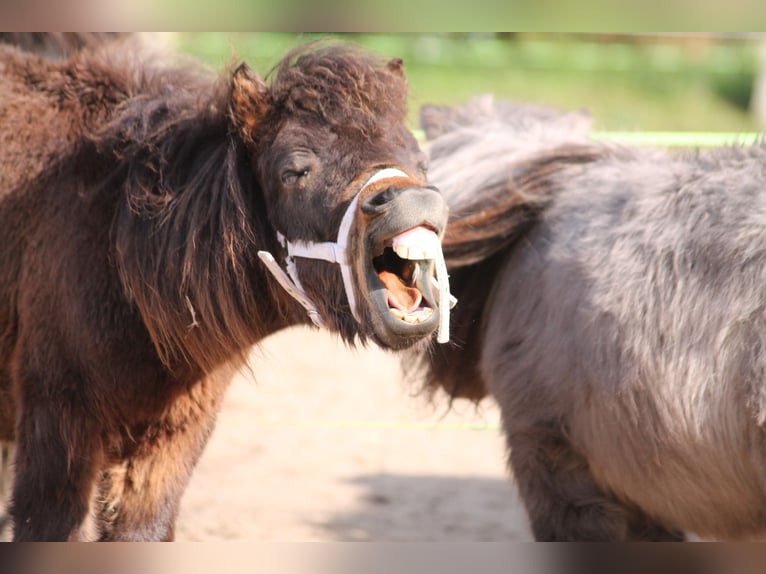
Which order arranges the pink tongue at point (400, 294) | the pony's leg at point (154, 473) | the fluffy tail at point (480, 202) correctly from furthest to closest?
the fluffy tail at point (480, 202), the pony's leg at point (154, 473), the pink tongue at point (400, 294)

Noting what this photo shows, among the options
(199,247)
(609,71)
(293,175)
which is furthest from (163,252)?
(609,71)

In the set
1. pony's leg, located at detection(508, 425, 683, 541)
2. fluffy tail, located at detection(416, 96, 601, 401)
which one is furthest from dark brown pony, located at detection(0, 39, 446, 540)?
pony's leg, located at detection(508, 425, 683, 541)

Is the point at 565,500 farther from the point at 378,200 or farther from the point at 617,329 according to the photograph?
the point at 378,200

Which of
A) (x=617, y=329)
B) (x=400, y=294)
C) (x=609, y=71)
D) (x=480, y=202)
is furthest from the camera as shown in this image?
(x=609, y=71)

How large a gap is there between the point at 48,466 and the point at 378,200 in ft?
3.97

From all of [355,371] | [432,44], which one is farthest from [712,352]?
[432,44]

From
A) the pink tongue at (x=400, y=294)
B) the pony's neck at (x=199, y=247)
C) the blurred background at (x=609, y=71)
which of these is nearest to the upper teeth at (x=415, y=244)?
the pink tongue at (x=400, y=294)

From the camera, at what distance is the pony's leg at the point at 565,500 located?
2816 mm

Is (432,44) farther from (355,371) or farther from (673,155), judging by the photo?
(673,155)

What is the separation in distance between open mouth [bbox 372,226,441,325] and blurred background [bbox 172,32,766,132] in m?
11.0

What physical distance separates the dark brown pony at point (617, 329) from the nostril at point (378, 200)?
39.5 inches

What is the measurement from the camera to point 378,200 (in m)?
2.01

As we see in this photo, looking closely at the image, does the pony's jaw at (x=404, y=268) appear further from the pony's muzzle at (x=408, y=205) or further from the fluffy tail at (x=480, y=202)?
the fluffy tail at (x=480, y=202)

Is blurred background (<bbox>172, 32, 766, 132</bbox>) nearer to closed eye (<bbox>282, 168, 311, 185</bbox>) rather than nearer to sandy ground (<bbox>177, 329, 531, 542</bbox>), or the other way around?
sandy ground (<bbox>177, 329, 531, 542</bbox>)
